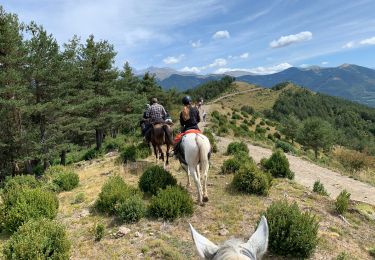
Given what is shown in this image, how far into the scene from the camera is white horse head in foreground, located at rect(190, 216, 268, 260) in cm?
238

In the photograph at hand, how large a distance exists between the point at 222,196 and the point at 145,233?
310 cm

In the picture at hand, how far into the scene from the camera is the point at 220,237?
24.5ft

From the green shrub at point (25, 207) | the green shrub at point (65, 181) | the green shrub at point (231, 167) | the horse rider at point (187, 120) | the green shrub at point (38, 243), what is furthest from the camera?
the green shrub at point (231, 167)

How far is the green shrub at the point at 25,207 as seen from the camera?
838 centimetres

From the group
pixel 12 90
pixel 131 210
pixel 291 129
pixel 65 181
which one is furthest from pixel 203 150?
pixel 291 129

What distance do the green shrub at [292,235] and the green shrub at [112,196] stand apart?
4317mm

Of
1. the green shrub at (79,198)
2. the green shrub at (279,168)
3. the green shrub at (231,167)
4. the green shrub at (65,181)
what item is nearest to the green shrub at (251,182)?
A: the green shrub at (231,167)

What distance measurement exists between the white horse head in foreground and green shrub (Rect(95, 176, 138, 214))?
6.73m

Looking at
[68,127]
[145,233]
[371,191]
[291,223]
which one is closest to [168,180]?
[145,233]

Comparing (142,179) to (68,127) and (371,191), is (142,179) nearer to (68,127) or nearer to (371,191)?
(371,191)

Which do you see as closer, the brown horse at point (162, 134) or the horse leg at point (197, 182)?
the horse leg at point (197, 182)

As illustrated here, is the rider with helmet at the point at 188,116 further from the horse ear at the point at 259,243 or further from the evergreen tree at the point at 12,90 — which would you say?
the evergreen tree at the point at 12,90

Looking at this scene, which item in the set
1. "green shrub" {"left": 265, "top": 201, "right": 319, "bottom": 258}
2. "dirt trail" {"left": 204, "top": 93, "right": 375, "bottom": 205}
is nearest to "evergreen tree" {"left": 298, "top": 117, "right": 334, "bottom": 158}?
"dirt trail" {"left": 204, "top": 93, "right": 375, "bottom": 205}

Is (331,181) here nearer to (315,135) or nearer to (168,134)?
(168,134)
